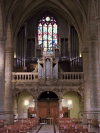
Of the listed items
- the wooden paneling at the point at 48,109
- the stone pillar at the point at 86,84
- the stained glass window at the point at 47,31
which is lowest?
the wooden paneling at the point at 48,109

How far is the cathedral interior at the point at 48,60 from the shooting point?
28.0 metres

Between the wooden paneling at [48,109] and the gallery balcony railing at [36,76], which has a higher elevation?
the gallery balcony railing at [36,76]

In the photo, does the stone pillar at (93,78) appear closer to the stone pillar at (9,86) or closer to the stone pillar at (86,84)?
the stone pillar at (86,84)

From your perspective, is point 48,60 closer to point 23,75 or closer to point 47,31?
point 23,75

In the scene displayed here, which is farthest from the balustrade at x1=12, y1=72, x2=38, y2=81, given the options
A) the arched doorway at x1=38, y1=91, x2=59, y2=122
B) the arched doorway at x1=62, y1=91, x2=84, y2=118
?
the arched doorway at x1=62, y1=91, x2=84, y2=118

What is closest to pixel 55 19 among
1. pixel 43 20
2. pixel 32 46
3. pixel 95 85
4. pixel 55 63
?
pixel 43 20

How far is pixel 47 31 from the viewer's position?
4006cm

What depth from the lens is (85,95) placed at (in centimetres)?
3209

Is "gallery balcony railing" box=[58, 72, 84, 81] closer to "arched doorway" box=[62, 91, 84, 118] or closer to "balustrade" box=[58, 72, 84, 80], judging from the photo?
"balustrade" box=[58, 72, 84, 80]

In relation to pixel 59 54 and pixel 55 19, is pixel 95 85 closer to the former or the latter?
pixel 59 54

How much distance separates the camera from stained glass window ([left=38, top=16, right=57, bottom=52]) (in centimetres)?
3962

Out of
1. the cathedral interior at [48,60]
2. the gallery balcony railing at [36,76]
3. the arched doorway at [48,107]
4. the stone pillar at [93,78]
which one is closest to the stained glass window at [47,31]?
the cathedral interior at [48,60]

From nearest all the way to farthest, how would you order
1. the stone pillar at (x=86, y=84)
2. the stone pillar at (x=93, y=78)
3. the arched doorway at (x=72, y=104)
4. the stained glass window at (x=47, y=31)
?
the stone pillar at (x=93, y=78), the stone pillar at (x=86, y=84), the arched doorway at (x=72, y=104), the stained glass window at (x=47, y=31)

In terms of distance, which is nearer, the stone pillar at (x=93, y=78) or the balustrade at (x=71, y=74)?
the stone pillar at (x=93, y=78)
